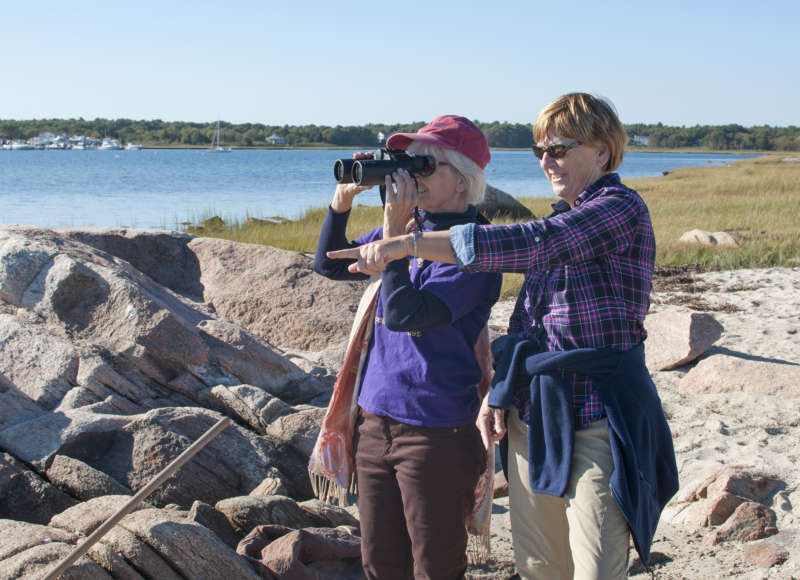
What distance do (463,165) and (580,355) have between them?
67 cm

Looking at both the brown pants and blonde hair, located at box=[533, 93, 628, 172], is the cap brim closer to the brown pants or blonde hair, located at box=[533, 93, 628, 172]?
blonde hair, located at box=[533, 93, 628, 172]

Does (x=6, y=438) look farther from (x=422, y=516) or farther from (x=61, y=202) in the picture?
(x=61, y=202)

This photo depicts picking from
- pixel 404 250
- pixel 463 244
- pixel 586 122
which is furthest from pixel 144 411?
pixel 586 122

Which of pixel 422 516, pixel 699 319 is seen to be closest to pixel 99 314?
pixel 422 516

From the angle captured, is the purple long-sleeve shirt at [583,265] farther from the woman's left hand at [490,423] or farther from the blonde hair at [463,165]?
the blonde hair at [463,165]

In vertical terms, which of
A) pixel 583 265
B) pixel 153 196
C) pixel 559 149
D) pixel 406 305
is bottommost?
pixel 153 196

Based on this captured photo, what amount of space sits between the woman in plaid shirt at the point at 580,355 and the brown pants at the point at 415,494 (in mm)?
151

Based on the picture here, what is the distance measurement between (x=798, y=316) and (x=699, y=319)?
185 centimetres

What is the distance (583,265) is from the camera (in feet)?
6.46

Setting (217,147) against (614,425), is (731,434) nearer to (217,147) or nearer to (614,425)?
(614,425)

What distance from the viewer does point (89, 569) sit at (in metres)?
2.28

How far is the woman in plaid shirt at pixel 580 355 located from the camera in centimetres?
185

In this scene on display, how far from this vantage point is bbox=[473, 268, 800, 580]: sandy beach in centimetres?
316

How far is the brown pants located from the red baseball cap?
781mm
